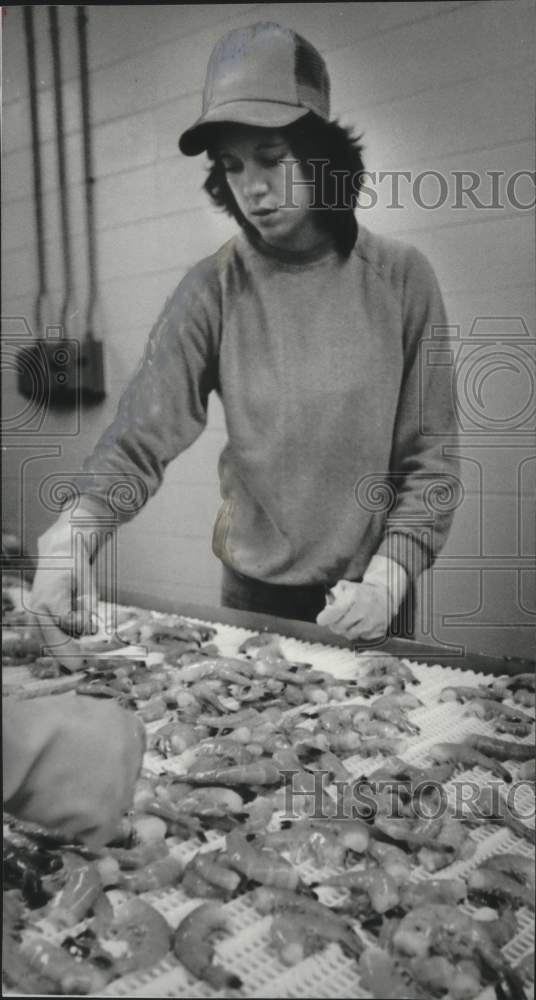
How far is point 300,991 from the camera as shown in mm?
1279

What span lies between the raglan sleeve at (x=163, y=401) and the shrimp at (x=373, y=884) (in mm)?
860

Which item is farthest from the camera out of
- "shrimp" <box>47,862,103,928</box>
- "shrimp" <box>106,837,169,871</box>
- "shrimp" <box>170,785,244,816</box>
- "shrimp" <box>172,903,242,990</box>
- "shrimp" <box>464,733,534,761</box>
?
"shrimp" <box>464,733,534,761</box>

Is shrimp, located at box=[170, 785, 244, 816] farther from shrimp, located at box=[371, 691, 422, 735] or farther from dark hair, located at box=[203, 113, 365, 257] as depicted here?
dark hair, located at box=[203, 113, 365, 257]

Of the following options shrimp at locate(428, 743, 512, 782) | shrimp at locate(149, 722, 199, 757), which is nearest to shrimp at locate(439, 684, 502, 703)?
shrimp at locate(428, 743, 512, 782)

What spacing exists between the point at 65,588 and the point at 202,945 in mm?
806

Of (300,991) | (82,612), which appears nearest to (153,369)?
(82,612)

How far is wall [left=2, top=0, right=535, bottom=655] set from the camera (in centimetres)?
165

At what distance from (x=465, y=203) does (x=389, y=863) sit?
1.29 m

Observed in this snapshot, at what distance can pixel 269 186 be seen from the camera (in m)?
1.70

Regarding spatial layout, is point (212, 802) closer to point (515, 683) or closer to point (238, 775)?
point (238, 775)

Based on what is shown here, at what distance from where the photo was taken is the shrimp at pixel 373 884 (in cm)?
143

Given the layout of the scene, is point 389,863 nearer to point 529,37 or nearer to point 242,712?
point 242,712

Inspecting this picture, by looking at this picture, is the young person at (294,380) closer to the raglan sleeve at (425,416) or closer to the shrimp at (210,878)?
the raglan sleeve at (425,416)

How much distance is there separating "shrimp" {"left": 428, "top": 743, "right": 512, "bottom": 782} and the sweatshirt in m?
0.39
